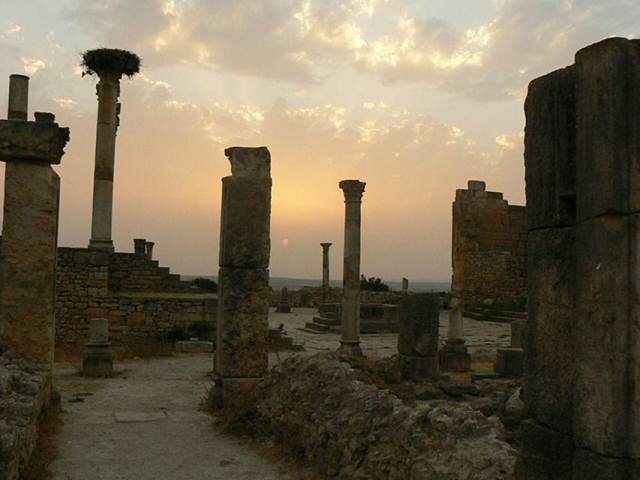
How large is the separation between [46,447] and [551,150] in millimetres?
5788

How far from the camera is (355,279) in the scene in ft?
49.3

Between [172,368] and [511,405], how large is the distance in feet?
27.1

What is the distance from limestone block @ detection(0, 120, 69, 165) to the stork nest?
Answer: 12512 mm

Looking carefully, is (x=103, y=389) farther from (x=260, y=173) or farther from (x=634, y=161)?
(x=634, y=161)

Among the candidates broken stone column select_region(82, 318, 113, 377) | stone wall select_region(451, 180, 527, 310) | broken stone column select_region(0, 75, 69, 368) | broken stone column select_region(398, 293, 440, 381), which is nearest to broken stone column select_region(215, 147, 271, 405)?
broken stone column select_region(0, 75, 69, 368)

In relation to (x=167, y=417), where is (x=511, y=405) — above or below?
above

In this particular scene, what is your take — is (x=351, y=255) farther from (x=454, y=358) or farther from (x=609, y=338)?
(x=609, y=338)

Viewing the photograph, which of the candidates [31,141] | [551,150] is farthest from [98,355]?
[551,150]

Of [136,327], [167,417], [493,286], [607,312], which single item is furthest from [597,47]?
[493,286]

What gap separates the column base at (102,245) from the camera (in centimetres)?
1920

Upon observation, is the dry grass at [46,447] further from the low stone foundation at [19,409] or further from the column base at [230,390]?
the column base at [230,390]

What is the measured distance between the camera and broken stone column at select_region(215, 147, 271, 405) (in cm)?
876

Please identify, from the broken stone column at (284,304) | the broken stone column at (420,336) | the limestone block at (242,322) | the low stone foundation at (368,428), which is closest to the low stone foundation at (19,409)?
the limestone block at (242,322)

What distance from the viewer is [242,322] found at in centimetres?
879
